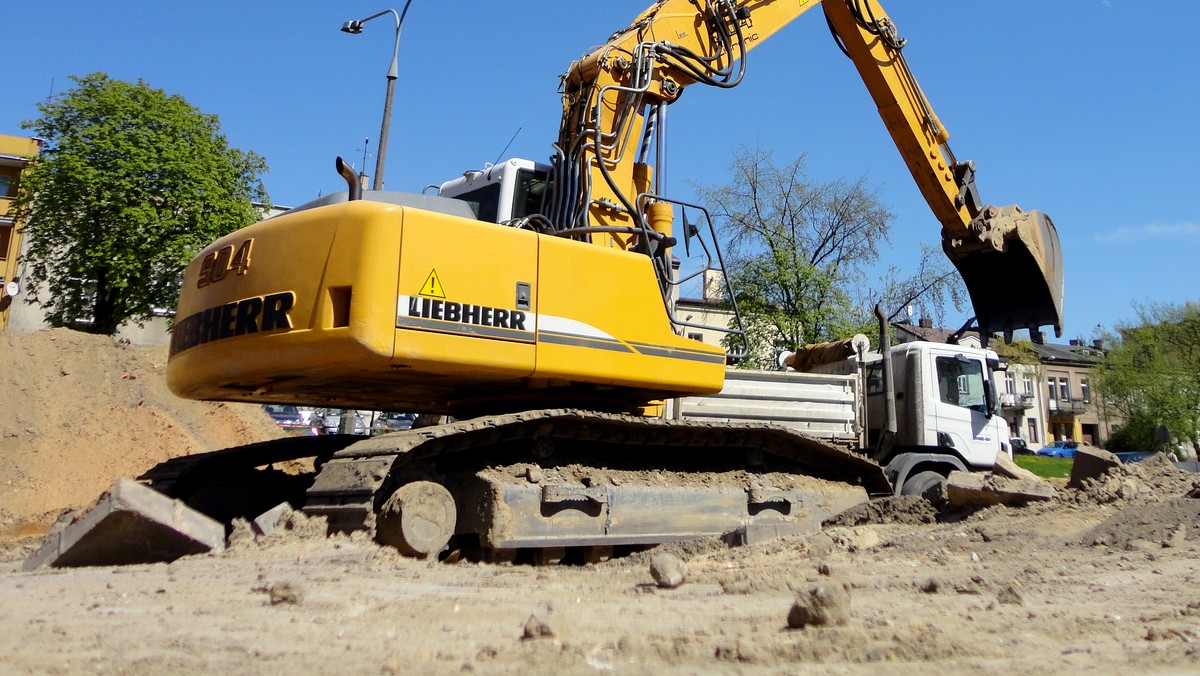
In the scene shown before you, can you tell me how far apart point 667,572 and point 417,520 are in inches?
66.4

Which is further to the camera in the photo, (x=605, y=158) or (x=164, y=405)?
(x=164, y=405)

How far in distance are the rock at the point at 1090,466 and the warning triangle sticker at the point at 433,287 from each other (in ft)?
20.1

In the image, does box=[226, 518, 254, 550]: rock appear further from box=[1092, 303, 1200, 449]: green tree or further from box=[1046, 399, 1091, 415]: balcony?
box=[1046, 399, 1091, 415]: balcony

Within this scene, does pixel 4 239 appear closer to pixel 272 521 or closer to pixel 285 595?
pixel 272 521

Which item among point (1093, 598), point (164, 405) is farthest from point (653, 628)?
point (164, 405)

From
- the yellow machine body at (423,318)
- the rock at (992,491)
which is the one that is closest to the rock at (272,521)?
the yellow machine body at (423,318)

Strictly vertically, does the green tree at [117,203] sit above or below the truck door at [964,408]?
above

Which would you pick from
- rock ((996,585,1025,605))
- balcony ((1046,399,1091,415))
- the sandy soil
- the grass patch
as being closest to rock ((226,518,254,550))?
the sandy soil

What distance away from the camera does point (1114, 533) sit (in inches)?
257

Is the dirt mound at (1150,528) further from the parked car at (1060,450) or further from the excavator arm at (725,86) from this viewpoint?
the parked car at (1060,450)

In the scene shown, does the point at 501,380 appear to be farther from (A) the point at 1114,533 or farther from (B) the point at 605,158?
(A) the point at 1114,533

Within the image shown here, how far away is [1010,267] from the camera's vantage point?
10.6m

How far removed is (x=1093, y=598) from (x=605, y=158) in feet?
15.9

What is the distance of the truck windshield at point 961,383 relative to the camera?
1101 centimetres
